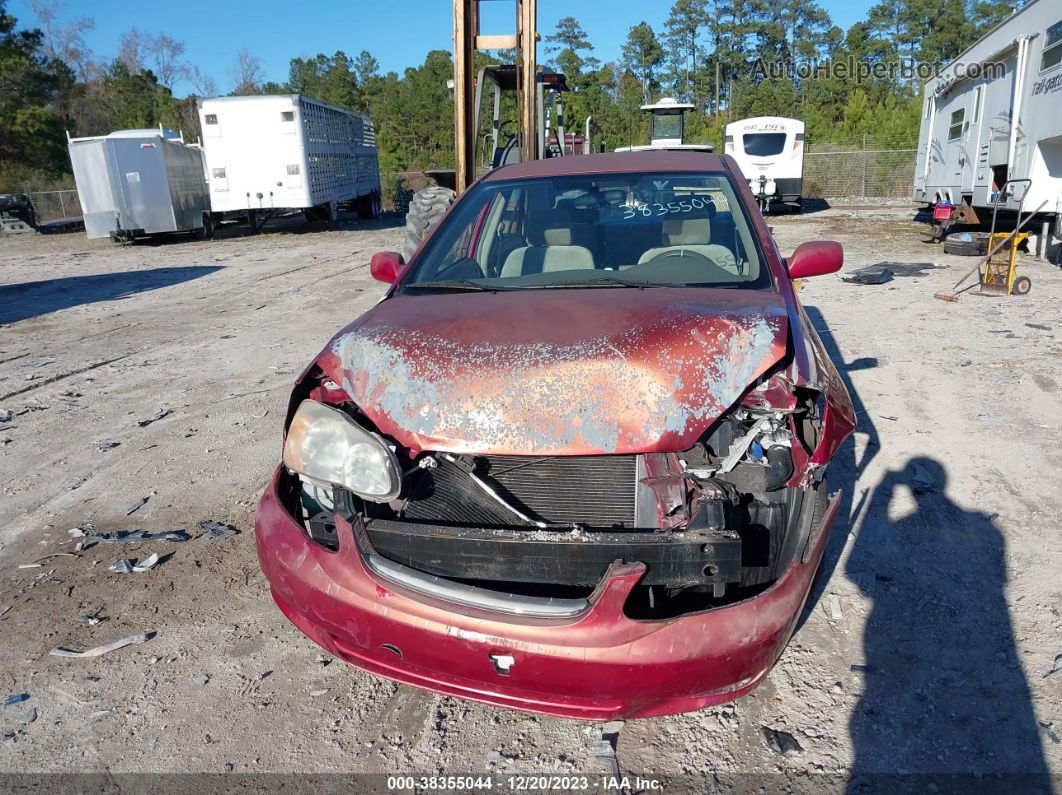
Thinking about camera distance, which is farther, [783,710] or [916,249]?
[916,249]

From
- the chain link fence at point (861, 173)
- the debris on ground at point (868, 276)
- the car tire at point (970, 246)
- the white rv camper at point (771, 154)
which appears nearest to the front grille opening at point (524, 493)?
the debris on ground at point (868, 276)

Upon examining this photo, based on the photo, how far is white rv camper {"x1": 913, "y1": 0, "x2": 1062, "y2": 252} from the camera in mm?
10414

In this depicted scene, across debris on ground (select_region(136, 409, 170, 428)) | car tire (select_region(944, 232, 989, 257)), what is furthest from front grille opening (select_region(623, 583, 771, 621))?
car tire (select_region(944, 232, 989, 257))

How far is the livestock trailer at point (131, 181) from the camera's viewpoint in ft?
56.4

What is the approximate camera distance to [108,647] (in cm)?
271

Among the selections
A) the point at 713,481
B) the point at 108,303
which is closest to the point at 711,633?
the point at 713,481

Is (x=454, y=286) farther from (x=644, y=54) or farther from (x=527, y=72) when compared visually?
(x=644, y=54)

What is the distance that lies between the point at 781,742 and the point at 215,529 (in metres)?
2.74

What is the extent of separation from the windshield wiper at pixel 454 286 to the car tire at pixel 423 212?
6.98m

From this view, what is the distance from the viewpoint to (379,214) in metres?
25.8

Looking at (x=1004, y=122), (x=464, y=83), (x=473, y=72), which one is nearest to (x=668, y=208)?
(x=464, y=83)

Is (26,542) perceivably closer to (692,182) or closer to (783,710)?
(783,710)

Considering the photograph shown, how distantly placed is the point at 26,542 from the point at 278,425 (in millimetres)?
1676

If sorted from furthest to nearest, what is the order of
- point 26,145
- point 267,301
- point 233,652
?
1. point 26,145
2. point 267,301
3. point 233,652
